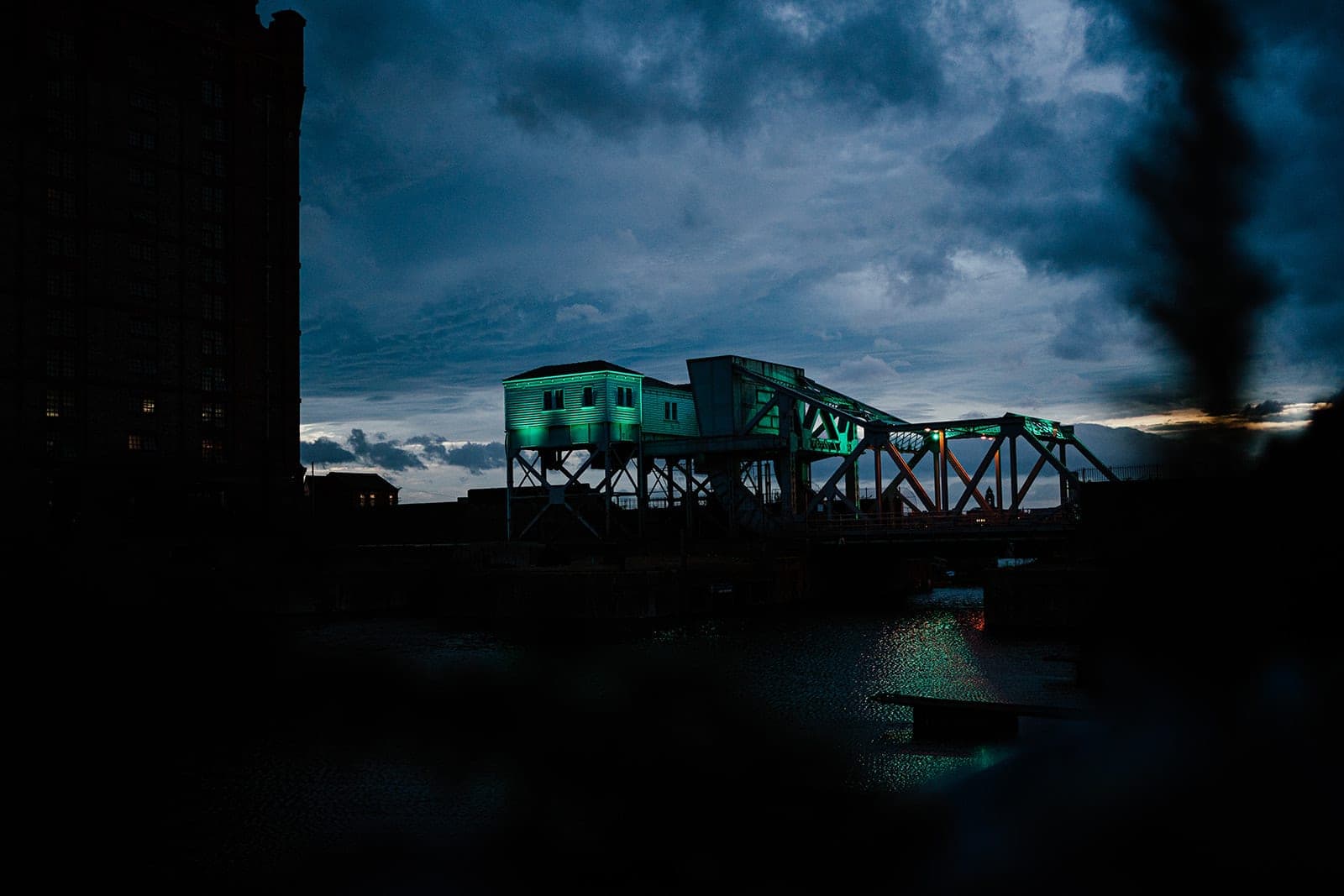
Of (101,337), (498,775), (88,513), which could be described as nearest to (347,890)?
(498,775)

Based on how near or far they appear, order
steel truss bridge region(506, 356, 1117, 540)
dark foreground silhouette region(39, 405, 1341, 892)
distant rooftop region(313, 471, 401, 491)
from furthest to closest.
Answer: distant rooftop region(313, 471, 401, 491) < steel truss bridge region(506, 356, 1117, 540) < dark foreground silhouette region(39, 405, 1341, 892)

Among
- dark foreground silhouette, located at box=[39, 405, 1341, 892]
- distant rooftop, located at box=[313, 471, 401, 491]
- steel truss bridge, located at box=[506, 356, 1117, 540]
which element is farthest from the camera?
distant rooftop, located at box=[313, 471, 401, 491]

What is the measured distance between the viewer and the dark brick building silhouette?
66688 mm

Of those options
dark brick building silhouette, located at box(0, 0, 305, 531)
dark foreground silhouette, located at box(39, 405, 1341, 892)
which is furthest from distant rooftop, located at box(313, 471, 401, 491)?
dark foreground silhouette, located at box(39, 405, 1341, 892)

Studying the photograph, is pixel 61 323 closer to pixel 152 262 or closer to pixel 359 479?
pixel 152 262

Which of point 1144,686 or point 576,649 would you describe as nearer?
point 1144,686

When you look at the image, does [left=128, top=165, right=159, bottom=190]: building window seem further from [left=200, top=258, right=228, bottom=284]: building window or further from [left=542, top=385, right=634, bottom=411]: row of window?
[left=542, top=385, right=634, bottom=411]: row of window

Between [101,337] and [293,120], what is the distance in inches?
931

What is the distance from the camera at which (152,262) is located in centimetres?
7300

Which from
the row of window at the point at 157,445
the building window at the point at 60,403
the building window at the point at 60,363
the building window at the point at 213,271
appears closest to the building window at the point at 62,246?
the building window at the point at 60,363

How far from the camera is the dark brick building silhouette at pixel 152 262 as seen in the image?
66688 mm

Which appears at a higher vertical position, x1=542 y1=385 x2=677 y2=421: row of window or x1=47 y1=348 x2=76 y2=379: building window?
x1=47 y1=348 x2=76 y2=379: building window

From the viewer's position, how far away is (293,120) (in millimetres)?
82250

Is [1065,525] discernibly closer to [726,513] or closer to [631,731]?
[726,513]
